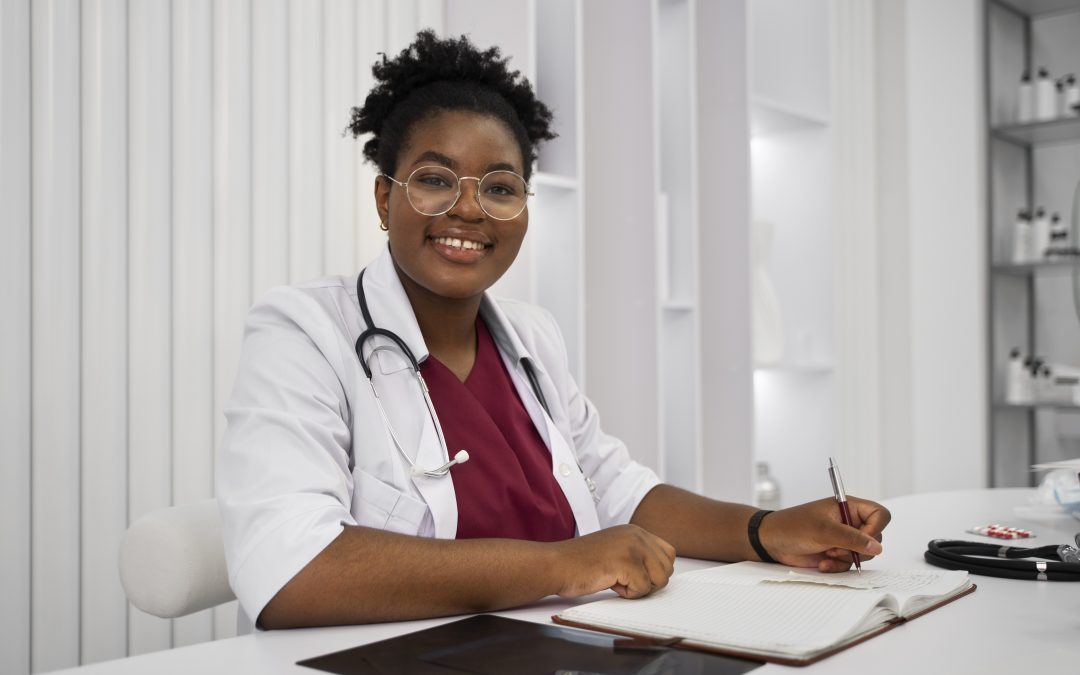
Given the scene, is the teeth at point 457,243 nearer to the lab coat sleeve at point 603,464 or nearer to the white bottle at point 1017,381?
the lab coat sleeve at point 603,464

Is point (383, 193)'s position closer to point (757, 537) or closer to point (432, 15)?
point (757, 537)

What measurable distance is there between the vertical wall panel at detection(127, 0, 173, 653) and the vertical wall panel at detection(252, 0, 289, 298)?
0.20 m

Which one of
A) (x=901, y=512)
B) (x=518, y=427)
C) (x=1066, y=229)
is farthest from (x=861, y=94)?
(x=518, y=427)

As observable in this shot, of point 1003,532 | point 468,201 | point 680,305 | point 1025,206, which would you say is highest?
point 1025,206

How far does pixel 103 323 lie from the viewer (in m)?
1.94

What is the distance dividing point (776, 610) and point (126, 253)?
152 cm

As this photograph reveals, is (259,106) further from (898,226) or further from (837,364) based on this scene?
(898,226)

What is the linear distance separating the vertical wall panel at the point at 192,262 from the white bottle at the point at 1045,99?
3.33 m

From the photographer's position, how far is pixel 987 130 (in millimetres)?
4035

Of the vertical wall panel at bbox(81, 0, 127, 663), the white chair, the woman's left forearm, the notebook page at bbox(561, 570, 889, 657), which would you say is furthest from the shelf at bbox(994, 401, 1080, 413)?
the white chair

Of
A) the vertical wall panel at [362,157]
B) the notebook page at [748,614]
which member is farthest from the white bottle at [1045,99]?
the notebook page at [748,614]

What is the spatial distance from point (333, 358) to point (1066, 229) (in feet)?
11.7

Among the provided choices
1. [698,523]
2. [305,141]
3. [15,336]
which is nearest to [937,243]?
[305,141]

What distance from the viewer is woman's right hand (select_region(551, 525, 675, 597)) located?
1098 mm
